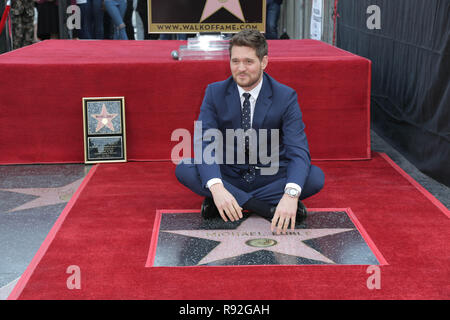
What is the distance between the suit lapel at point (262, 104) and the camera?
2.88 meters

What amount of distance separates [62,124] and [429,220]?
236 centimetres

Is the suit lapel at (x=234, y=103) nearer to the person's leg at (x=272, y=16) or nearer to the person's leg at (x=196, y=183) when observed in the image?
the person's leg at (x=196, y=183)

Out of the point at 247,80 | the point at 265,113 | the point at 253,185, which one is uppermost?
the point at 247,80

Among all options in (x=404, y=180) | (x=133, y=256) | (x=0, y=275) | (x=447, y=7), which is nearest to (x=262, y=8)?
(x=447, y=7)

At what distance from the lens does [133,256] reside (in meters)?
2.50

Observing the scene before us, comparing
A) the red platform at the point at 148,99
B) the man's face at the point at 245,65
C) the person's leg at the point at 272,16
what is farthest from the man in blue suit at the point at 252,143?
the person's leg at the point at 272,16

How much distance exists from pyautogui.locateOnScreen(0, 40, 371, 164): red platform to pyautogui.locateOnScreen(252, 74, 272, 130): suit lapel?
1.04m

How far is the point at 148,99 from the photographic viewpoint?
3953 mm

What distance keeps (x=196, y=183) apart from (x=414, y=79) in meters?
2.09

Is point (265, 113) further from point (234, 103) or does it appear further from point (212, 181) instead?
point (212, 181)

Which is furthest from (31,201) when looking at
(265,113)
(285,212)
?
(285,212)

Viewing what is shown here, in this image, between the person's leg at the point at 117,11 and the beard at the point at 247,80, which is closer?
the beard at the point at 247,80

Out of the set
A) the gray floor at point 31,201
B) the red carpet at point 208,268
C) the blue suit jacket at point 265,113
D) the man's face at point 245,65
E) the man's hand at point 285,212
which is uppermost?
the man's face at point 245,65

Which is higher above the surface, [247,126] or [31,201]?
[247,126]
